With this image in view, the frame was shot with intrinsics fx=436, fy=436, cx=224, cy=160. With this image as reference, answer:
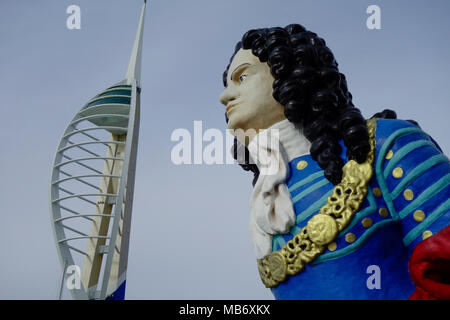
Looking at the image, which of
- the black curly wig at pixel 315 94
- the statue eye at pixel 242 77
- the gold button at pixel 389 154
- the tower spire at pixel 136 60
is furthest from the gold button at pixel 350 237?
the tower spire at pixel 136 60

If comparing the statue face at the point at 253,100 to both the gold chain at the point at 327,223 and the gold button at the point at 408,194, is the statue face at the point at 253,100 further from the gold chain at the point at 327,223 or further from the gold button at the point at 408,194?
the gold button at the point at 408,194

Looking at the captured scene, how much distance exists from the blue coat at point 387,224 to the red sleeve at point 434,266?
0.17 metres

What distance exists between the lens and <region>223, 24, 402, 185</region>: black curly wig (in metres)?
3.09

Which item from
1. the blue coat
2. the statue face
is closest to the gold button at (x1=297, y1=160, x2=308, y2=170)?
the blue coat

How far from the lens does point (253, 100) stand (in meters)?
3.50

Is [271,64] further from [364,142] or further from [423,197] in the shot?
[423,197]

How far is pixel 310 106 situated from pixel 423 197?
43.4 inches

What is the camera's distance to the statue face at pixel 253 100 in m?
3.49

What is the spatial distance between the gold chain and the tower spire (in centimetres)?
1314

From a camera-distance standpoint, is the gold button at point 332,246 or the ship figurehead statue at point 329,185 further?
the gold button at point 332,246

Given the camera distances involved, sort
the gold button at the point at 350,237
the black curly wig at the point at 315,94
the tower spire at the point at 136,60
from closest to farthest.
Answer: the gold button at the point at 350,237 → the black curly wig at the point at 315,94 → the tower spire at the point at 136,60

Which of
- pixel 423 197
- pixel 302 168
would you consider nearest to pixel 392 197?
pixel 423 197

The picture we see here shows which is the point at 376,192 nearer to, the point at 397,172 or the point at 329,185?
the point at 397,172

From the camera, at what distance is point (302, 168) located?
3260 millimetres
